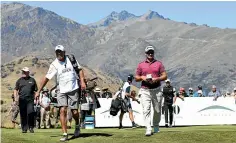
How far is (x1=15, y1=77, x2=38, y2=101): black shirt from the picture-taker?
17.7 metres

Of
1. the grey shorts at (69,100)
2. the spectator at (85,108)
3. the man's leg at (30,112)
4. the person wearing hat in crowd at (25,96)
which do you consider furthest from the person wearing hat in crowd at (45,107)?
the grey shorts at (69,100)

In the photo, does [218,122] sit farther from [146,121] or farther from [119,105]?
[146,121]

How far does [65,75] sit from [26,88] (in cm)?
410

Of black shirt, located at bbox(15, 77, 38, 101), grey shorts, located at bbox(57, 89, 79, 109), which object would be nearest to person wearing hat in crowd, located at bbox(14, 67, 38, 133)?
black shirt, located at bbox(15, 77, 38, 101)

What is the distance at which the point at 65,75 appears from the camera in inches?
552

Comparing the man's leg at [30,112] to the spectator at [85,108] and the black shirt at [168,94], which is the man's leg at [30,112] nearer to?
the spectator at [85,108]

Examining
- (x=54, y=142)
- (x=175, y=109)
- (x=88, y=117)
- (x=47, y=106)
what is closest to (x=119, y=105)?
(x=88, y=117)

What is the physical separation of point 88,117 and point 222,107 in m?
8.19

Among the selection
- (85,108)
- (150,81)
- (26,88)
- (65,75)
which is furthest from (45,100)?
(65,75)

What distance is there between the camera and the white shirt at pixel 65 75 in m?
13.9

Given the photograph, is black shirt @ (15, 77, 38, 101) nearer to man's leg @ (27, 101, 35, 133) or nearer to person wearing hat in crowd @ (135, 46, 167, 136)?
man's leg @ (27, 101, 35, 133)

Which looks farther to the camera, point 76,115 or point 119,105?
point 119,105

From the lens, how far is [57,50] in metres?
14.1

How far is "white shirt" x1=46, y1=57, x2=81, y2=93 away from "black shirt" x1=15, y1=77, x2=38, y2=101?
3743 mm
